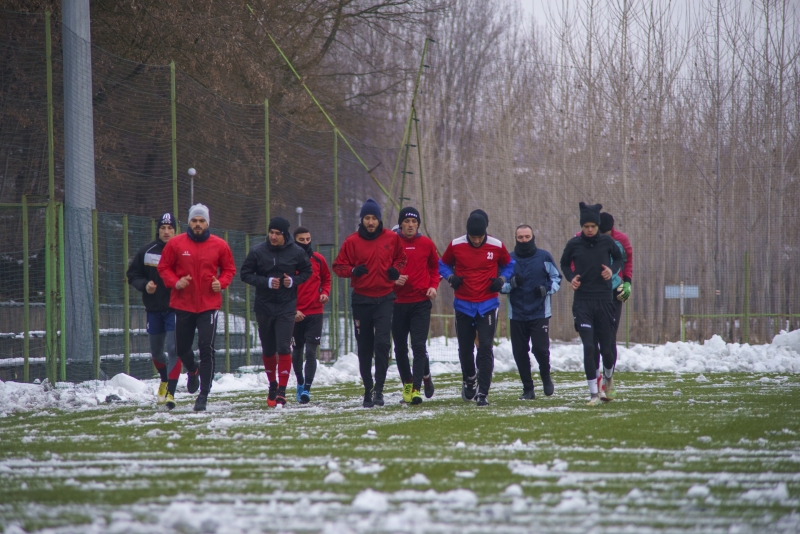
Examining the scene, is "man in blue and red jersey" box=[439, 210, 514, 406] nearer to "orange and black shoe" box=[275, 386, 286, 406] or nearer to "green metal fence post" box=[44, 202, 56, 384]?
"orange and black shoe" box=[275, 386, 286, 406]

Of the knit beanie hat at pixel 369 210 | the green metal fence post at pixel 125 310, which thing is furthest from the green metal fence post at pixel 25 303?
the knit beanie hat at pixel 369 210

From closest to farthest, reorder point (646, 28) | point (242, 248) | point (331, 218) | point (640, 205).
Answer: point (242, 248)
point (331, 218)
point (640, 205)
point (646, 28)

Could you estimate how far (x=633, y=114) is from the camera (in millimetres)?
25531

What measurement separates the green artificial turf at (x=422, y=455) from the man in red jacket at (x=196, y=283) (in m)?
0.69

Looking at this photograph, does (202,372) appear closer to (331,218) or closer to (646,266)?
(331,218)

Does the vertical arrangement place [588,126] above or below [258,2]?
below

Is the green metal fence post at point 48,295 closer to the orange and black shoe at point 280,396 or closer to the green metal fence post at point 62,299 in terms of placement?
the green metal fence post at point 62,299

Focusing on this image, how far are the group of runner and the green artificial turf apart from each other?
483 mm

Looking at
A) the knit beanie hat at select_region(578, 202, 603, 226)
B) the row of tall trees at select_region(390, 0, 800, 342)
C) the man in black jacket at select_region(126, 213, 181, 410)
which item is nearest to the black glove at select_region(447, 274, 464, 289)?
the knit beanie hat at select_region(578, 202, 603, 226)

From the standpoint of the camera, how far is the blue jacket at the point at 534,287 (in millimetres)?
10430

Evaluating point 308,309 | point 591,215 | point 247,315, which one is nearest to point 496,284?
point 591,215

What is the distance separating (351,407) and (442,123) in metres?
17.7

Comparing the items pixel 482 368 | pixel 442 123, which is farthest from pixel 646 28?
pixel 482 368

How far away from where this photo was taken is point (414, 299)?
1005 cm
